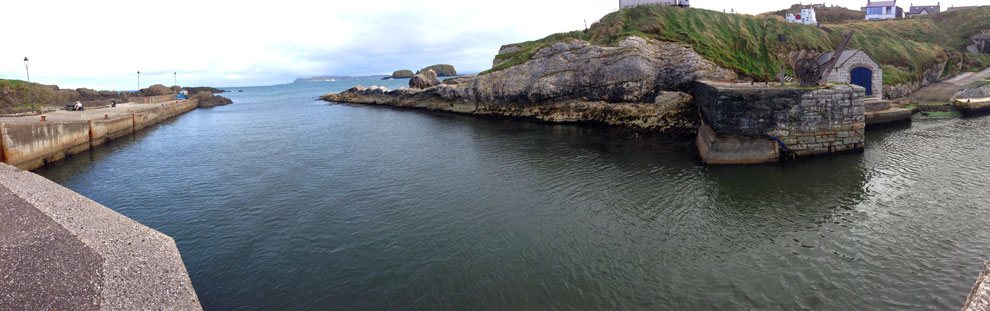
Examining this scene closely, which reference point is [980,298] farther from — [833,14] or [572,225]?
[833,14]

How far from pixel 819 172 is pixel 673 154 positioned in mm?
8933

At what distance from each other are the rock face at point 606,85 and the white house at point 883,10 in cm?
7498

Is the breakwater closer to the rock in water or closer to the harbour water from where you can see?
the harbour water

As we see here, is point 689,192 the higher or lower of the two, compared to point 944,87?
lower

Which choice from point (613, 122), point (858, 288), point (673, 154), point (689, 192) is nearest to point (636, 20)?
point (613, 122)

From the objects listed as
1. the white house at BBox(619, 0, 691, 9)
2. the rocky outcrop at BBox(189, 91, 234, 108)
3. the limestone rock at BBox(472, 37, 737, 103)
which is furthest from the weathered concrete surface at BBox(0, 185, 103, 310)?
the rocky outcrop at BBox(189, 91, 234, 108)

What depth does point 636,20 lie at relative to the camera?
58812 millimetres

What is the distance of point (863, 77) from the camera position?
47.4 m

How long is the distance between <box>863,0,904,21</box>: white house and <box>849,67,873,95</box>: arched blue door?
63.8 m

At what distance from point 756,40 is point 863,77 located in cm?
1166

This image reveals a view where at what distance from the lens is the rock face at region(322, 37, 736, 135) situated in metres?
45.7

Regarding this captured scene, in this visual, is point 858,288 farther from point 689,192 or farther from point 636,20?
point 636,20

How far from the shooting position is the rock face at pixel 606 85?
45.7 meters

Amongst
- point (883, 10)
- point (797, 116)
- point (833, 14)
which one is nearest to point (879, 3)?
point (883, 10)
